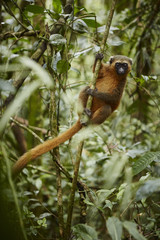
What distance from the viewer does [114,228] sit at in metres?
1.53

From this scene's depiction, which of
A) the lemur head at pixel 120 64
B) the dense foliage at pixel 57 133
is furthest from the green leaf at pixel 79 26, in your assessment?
the lemur head at pixel 120 64

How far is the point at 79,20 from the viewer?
275 cm

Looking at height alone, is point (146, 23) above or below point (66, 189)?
above

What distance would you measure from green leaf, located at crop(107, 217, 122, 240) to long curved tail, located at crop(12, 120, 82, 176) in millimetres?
973

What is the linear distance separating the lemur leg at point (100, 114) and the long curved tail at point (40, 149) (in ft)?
1.73

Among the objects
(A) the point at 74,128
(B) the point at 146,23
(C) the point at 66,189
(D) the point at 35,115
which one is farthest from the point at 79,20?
(C) the point at 66,189

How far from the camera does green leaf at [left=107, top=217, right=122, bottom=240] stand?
1481 mm

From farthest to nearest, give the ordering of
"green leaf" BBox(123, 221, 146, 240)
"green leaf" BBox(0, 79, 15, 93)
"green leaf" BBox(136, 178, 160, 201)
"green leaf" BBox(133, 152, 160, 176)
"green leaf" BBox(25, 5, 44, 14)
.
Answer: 1. "green leaf" BBox(25, 5, 44, 14)
2. "green leaf" BBox(133, 152, 160, 176)
3. "green leaf" BBox(136, 178, 160, 201)
4. "green leaf" BBox(0, 79, 15, 93)
5. "green leaf" BBox(123, 221, 146, 240)

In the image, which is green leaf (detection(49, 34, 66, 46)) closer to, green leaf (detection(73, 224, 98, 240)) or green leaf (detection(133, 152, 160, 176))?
green leaf (detection(133, 152, 160, 176))

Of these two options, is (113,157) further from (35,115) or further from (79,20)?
(35,115)

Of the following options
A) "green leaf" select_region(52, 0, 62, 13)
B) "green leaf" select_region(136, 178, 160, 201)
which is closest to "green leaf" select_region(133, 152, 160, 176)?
"green leaf" select_region(136, 178, 160, 201)

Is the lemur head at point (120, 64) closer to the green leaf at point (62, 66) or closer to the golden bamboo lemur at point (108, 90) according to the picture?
the golden bamboo lemur at point (108, 90)

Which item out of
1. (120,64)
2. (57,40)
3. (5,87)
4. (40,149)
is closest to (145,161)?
(40,149)

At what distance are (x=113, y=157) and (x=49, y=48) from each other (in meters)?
1.56
